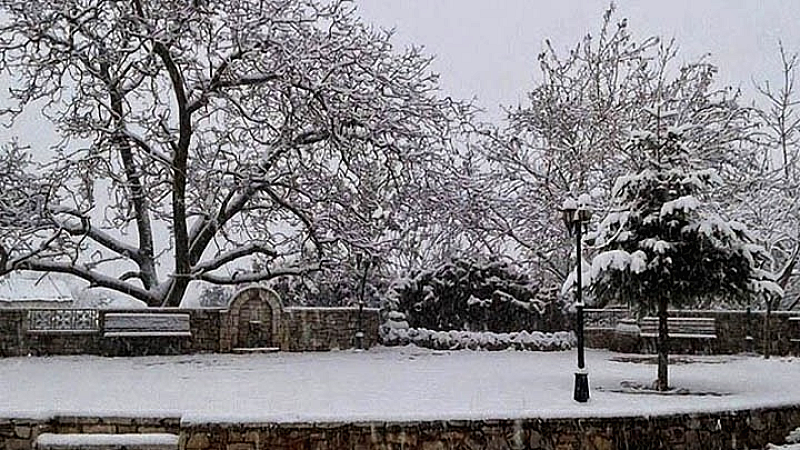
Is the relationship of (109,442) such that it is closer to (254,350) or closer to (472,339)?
(254,350)

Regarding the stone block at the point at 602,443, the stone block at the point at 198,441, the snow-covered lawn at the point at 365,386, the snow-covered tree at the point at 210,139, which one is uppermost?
the snow-covered tree at the point at 210,139

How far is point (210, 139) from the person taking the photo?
20922 millimetres

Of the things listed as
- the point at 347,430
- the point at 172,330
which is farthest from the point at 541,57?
the point at 347,430

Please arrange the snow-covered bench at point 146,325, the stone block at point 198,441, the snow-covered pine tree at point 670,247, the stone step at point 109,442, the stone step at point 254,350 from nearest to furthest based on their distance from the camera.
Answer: the stone step at point 109,442 < the stone block at point 198,441 < the snow-covered pine tree at point 670,247 < the snow-covered bench at point 146,325 < the stone step at point 254,350

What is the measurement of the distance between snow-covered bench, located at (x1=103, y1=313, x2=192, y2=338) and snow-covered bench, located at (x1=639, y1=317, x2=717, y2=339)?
31.0ft

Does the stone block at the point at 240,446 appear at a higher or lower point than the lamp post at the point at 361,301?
lower

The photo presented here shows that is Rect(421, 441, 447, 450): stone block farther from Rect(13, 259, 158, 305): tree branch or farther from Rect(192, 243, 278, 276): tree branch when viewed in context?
Rect(13, 259, 158, 305): tree branch

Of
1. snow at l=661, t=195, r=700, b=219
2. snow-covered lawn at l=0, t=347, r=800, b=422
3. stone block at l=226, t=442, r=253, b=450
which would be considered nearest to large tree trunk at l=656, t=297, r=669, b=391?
snow-covered lawn at l=0, t=347, r=800, b=422

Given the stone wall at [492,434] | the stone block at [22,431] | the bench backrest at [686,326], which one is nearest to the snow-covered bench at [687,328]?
the bench backrest at [686,326]

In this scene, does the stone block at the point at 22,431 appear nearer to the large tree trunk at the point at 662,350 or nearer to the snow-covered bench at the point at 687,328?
the large tree trunk at the point at 662,350

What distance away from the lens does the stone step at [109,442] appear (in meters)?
9.84

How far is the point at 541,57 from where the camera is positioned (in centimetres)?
2664

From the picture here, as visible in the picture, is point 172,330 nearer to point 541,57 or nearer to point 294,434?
point 294,434

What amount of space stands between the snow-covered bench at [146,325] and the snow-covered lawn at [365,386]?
711 millimetres
